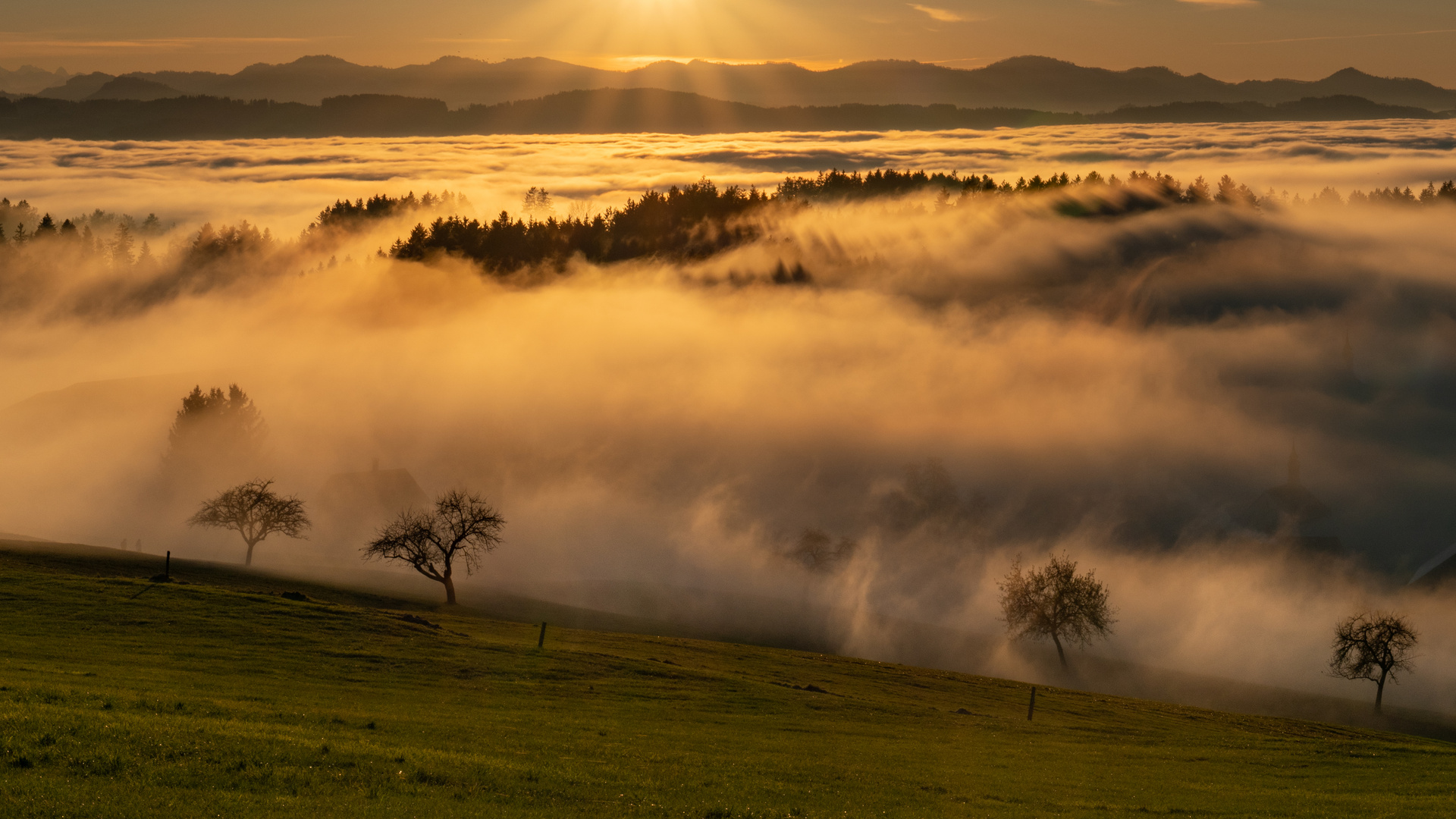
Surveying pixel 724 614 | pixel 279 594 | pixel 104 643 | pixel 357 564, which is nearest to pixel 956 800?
pixel 104 643

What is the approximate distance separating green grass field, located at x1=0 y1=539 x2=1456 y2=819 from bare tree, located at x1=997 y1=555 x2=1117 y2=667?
46156 millimetres

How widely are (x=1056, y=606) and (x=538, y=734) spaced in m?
107

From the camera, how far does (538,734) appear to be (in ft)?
142

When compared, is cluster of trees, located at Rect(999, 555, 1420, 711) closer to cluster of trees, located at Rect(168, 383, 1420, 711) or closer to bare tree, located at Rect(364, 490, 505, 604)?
cluster of trees, located at Rect(168, 383, 1420, 711)

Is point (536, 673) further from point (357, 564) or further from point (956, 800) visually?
point (357, 564)

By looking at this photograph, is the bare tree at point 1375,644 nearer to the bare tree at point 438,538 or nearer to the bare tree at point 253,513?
the bare tree at point 438,538

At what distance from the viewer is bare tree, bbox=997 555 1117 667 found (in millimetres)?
138125

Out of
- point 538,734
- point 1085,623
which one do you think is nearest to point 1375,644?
point 1085,623

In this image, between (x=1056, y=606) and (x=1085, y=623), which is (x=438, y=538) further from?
(x=1085, y=623)

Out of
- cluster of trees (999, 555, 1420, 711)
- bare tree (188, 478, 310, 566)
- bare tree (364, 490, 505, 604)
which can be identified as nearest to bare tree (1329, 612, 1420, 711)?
cluster of trees (999, 555, 1420, 711)

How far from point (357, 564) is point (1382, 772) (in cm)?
14679

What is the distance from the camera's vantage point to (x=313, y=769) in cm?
2950

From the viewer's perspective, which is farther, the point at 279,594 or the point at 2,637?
the point at 279,594

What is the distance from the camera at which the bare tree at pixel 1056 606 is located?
138125 mm
